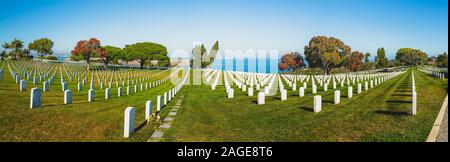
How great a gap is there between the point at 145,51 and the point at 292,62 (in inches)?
1823

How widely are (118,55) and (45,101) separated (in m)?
86.7

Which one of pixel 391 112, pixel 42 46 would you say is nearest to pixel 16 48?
pixel 42 46

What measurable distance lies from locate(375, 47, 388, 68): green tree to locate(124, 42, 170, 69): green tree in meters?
77.9

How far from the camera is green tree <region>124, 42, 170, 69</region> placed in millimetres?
95125

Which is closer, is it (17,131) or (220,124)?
(17,131)

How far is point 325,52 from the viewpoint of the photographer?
64812mm

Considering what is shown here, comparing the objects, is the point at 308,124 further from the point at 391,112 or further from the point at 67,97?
the point at 67,97

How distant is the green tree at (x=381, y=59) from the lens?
113438 mm

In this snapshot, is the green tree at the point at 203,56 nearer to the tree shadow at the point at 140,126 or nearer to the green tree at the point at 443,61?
the green tree at the point at 443,61

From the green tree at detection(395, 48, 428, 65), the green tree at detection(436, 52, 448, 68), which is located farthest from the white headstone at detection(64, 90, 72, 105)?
the green tree at detection(395, 48, 428, 65)

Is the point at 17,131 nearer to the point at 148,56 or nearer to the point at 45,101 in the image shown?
the point at 45,101

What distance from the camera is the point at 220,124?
11.2m
